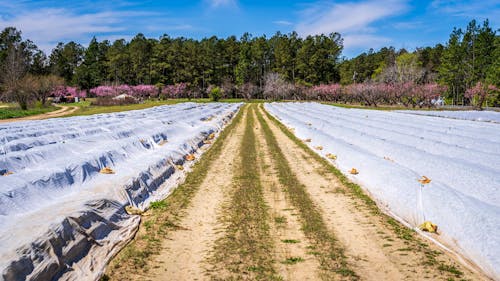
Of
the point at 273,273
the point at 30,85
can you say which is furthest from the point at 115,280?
the point at 30,85

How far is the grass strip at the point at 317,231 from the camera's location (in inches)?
168

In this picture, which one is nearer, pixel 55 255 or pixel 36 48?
pixel 55 255

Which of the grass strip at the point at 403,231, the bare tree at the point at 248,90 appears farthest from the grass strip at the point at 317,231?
the bare tree at the point at 248,90

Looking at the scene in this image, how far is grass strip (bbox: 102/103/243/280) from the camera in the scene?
446 cm

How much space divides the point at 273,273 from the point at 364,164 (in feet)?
18.0

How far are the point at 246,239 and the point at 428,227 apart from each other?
2783 mm

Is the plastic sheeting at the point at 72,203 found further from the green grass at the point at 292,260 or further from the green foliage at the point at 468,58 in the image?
the green foliage at the point at 468,58

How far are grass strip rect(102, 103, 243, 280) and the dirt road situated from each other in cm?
1

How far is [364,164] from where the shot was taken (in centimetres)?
893

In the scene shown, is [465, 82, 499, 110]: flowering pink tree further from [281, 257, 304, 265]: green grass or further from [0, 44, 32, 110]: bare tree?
[0, 44, 32, 110]: bare tree

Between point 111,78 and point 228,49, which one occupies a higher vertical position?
point 228,49

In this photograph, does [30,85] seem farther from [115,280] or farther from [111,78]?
[111,78]

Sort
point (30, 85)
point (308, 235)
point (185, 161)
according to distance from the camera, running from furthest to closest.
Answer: point (30, 85)
point (185, 161)
point (308, 235)

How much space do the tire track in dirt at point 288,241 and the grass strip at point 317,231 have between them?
4.6 inches
